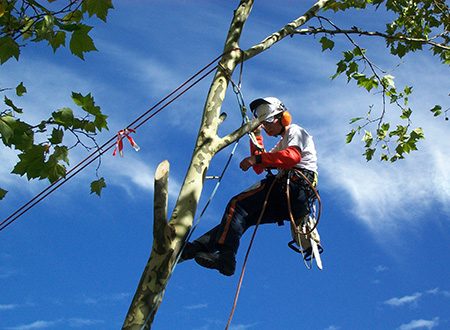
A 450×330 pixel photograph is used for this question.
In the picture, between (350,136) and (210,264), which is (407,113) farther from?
(210,264)

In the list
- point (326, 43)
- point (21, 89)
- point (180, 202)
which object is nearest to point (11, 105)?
point (21, 89)

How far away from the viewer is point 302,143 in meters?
5.55

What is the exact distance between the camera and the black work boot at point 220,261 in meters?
5.00

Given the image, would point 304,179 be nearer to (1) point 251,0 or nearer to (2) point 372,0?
(1) point 251,0

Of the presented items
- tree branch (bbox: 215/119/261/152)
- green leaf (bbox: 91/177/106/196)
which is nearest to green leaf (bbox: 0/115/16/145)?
green leaf (bbox: 91/177/106/196)

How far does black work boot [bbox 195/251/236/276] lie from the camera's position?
5000 millimetres

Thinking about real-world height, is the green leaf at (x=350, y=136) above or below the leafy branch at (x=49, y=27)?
above

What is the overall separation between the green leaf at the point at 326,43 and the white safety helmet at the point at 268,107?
2656 mm

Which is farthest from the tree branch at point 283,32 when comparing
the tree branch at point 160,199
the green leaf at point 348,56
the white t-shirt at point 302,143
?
the tree branch at point 160,199

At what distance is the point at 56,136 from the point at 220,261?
1.65m

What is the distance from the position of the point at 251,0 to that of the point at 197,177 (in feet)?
7.34

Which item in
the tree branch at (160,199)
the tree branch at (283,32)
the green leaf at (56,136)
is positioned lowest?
the tree branch at (160,199)

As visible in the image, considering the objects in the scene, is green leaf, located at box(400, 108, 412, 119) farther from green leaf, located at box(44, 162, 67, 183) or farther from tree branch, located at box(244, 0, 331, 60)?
green leaf, located at box(44, 162, 67, 183)

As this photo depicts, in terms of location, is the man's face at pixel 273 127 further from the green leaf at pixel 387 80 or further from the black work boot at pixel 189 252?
the green leaf at pixel 387 80
